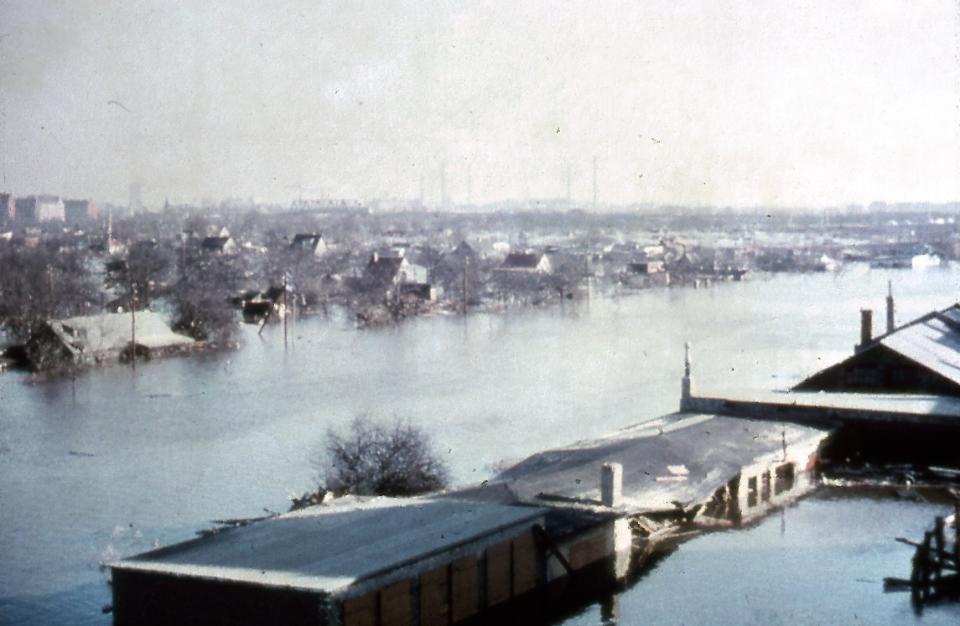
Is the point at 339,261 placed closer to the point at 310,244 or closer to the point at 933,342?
the point at 310,244

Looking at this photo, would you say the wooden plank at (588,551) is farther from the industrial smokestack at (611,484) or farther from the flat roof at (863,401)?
the flat roof at (863,401)

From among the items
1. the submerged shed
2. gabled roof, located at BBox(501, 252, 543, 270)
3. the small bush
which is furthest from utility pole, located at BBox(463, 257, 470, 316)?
the submerged shed

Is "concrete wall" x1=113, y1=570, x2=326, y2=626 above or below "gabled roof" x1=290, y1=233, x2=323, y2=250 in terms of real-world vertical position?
below

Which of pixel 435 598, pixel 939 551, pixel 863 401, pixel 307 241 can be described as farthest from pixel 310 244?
pixel 435 598

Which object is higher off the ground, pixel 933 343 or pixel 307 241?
pixel 307 241

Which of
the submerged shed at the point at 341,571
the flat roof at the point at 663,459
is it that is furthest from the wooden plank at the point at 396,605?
the flat roof at the point at 663,459

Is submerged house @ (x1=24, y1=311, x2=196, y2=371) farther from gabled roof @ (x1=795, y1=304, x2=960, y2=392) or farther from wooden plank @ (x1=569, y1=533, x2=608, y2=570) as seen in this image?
wooden plank @ (x1=569, y1=533, x2=608, y2=570)
